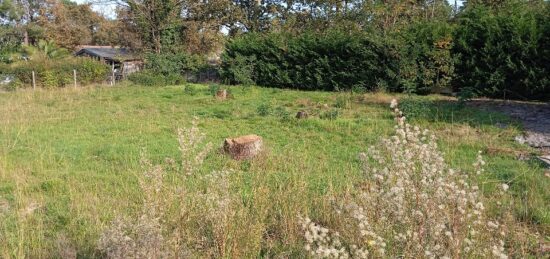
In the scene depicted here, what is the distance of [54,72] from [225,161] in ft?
63.1

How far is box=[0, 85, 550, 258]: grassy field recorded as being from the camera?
11.4 ft

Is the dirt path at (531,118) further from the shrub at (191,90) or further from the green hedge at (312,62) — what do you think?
the shrub at (191,90)

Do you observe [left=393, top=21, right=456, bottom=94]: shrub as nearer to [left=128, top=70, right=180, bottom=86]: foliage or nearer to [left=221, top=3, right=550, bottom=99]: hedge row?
[left=221, top=3, right=550, bottom=99]: hedge row

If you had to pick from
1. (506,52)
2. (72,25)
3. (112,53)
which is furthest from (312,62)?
(72,25)

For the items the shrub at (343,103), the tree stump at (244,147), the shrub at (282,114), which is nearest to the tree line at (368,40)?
the shrub at (343,103)

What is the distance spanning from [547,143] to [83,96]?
14022 mm

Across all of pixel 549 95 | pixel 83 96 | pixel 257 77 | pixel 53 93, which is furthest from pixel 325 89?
pixel 53 93

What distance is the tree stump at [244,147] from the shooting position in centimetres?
633

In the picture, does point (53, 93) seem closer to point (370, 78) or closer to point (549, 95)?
point (370, 78)

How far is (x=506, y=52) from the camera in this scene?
41.6ft

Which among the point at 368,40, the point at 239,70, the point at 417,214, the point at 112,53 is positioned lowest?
the point at 417,214

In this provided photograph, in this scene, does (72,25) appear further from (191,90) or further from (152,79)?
(191,90)

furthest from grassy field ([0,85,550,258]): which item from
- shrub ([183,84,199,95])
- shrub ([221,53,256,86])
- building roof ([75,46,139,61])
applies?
building roof ([75,46,139,61])

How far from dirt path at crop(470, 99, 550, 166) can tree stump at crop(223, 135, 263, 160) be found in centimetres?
375
